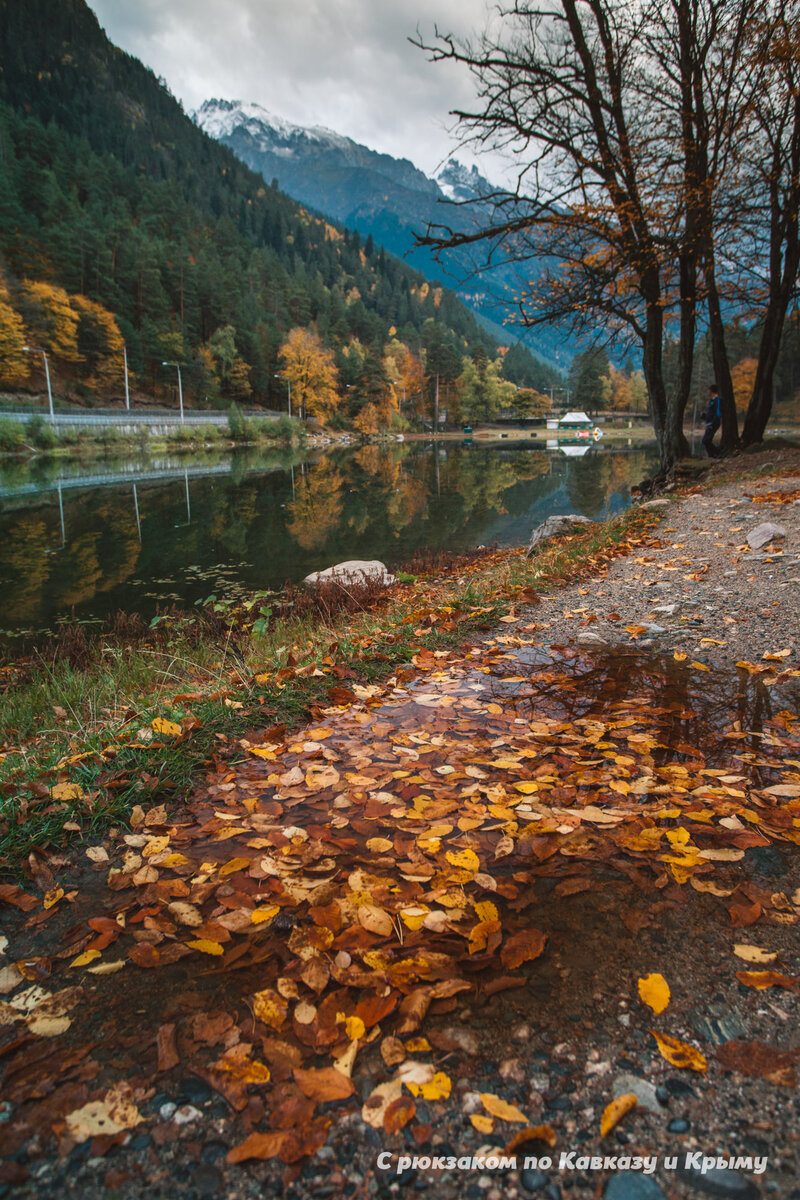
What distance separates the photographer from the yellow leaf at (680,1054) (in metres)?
1.56

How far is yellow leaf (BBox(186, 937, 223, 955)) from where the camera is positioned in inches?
78.1

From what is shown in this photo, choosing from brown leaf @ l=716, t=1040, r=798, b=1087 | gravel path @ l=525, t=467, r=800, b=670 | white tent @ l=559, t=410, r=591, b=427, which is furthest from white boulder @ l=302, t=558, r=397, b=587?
white tent @ l=559, t=410, r=591, b=427

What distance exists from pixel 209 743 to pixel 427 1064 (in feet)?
7.23

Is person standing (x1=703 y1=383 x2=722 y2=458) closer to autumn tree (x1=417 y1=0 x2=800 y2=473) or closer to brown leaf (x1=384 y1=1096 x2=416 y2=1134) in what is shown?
autumn tree (x1=417 y1=0 x2=800 y2=473)

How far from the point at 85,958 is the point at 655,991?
1.86 meters

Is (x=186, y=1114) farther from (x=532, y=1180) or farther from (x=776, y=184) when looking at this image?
(x=776, y=184)

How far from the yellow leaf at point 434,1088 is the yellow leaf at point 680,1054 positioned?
1.97ft

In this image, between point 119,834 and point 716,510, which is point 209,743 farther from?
point 716,510

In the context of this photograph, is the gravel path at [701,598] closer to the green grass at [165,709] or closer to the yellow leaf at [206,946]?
the green grass at [165,709]

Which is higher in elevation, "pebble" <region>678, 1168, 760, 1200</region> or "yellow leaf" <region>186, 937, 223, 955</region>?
"pebble" <region>678, 1168, 760, 1200</region>

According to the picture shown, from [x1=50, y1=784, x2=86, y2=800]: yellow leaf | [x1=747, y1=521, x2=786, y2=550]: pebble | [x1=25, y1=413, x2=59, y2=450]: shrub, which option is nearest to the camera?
[x1=50, y1=784, x2=86, y2=800]: yellow leaf

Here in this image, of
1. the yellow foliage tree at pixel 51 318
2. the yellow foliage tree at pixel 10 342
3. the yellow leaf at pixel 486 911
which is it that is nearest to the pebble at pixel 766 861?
the yellow leaf at pixel 486 911

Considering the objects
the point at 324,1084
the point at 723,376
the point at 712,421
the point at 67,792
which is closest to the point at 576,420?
the point at 712,421

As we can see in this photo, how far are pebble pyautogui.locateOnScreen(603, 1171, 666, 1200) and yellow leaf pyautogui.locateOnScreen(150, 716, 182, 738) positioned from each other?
2.69 m
